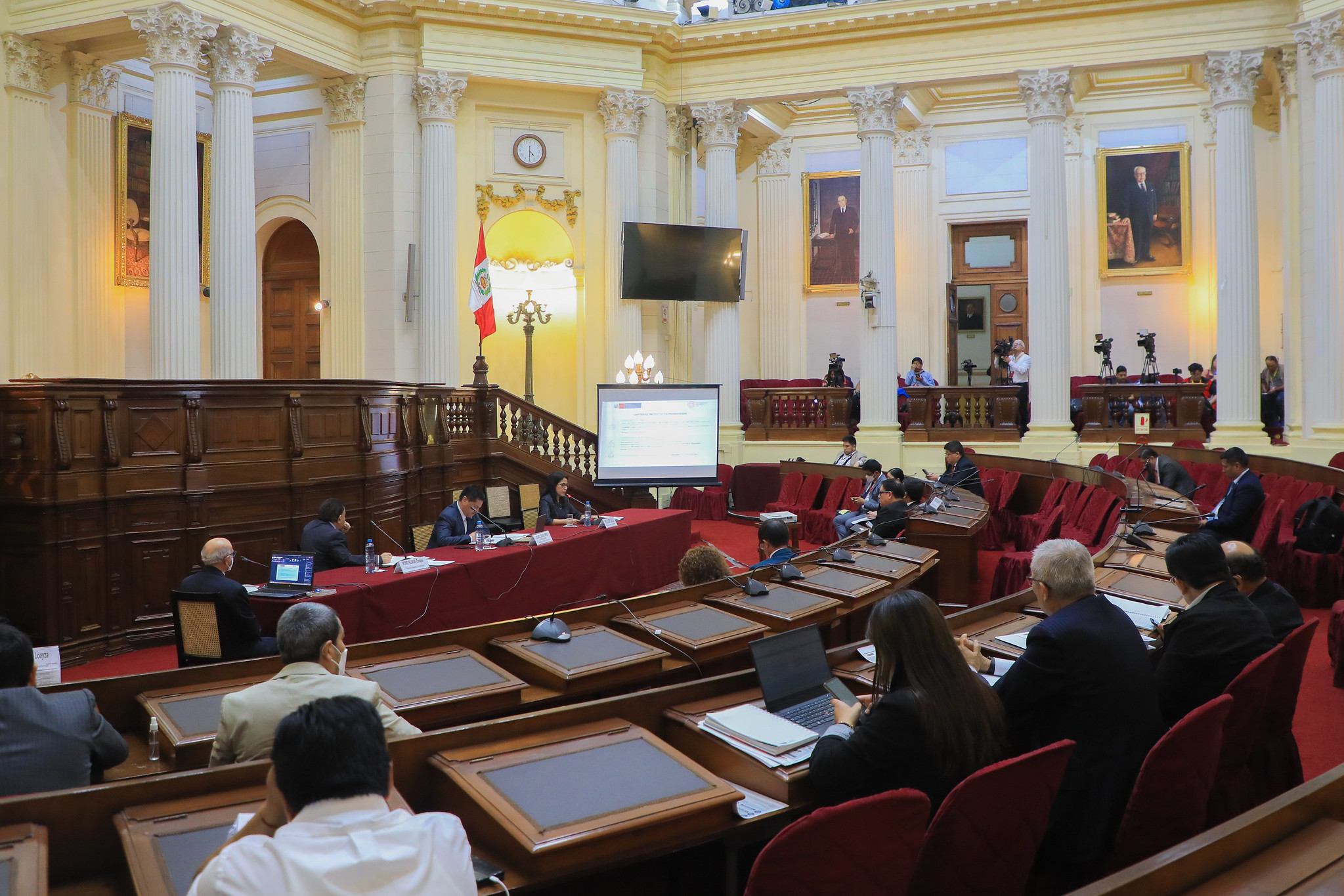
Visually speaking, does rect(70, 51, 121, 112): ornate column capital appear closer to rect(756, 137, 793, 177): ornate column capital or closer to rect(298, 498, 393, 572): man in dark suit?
rect(298, 498, 393, 572): man in dark suit

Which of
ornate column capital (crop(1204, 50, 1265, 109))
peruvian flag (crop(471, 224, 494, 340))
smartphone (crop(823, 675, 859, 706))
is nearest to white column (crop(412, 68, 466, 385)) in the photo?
peruvian flag (crop(471, 224, 494, 340))

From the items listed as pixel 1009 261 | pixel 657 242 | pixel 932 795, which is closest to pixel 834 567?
pixel 932 795

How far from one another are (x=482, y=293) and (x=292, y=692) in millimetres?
10255

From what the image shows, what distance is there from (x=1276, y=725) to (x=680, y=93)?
1484 centimetres

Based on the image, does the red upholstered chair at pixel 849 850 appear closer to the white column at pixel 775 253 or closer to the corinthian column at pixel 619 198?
the corinthian column at pixel 619 198

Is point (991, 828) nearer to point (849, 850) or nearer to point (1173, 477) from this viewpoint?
point (849, 850)

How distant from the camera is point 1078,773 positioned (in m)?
3.02

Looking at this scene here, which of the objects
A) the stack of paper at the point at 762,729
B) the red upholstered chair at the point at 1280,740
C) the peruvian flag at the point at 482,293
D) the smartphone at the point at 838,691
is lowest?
the red upholstered chair at the point at 1280,740

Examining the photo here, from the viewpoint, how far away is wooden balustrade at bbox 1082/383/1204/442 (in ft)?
47.0

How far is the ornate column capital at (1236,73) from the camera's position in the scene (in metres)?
14.0

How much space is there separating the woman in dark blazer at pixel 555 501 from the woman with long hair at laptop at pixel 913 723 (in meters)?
7.21

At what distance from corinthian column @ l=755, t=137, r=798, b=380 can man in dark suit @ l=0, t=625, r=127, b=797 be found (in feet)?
57.3

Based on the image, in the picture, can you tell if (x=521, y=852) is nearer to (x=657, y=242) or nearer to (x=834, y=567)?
(x=834, y=567)

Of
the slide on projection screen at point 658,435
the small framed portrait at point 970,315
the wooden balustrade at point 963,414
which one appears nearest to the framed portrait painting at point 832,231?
the small framed portrait at point 970,315
